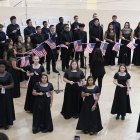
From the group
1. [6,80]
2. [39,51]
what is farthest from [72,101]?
[39,51]

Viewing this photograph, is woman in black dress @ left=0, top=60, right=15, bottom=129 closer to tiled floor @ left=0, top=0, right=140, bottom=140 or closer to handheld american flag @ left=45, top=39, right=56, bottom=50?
tiled floor @ left=0, top=0, right=140, bottom=140

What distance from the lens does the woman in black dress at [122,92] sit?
9.73 metres

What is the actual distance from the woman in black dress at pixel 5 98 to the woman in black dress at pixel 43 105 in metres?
0.70

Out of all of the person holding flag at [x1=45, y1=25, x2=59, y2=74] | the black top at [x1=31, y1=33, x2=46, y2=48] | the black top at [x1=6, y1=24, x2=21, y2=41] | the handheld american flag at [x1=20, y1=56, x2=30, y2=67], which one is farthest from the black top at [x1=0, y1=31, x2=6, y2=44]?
the handheld american flag at [x1=20, y1=56, x2=30, y2=67]

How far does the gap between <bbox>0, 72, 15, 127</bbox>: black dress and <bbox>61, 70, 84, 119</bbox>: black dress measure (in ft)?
4.99

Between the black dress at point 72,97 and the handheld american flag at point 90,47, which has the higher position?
the handheld american flag at point 90,47

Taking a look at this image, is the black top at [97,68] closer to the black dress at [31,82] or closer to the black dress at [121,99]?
the black dress at [121,99]

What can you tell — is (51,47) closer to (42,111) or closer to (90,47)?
(90,47)

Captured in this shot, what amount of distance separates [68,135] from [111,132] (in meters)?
1.09

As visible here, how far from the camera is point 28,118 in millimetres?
10078

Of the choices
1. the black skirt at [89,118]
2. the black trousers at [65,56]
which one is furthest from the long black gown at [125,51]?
the black skirt at [89,118]

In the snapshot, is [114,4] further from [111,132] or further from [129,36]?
[111,132]

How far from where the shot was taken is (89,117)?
893cm

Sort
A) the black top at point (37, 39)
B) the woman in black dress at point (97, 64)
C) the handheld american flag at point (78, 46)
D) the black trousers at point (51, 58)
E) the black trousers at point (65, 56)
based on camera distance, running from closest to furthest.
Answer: the woman in black dress at point (97, 64) → the black top at point (37, 39) → the black trousers at point (51, 58) → the handheld american flag at point (78, 46) → the black trousers at point (65, 56)
